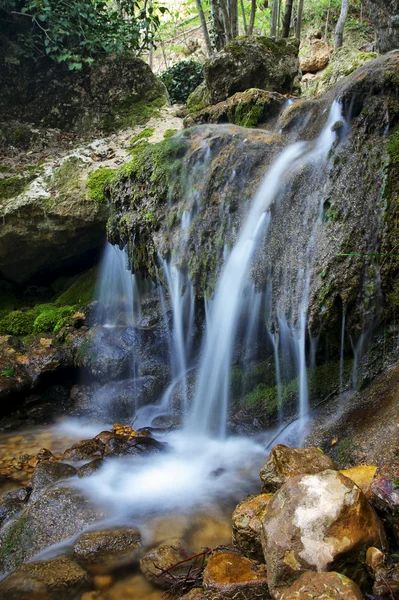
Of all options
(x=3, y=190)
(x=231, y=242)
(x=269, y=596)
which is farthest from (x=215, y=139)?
(x=269, y=596)

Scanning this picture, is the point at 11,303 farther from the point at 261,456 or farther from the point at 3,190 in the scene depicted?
the point at 261,456

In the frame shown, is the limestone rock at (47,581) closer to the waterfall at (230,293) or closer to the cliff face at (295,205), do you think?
the waterfall at (230,293)

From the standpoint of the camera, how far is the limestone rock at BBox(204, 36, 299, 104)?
7.90 meters

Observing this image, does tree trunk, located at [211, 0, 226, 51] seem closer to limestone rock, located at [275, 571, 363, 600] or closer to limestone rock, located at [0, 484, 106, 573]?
limestone rock, located at [0, 484, 106, 573]

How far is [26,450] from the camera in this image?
16.1 feet

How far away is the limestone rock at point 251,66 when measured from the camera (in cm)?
790

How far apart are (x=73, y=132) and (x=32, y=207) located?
2742 mm

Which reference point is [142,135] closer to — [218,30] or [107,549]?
[218,30]

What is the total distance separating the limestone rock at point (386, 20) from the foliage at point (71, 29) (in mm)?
4998

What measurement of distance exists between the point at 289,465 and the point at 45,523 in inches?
78.9

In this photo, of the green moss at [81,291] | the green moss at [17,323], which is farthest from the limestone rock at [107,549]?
the green moss at [81,291]

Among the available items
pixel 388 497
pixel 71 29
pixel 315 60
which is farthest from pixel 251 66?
pixel 315 60

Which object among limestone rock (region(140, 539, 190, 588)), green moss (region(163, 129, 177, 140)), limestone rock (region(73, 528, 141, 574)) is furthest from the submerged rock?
green moss (region(163, 129, 177, 140))

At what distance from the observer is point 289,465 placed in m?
2.70
